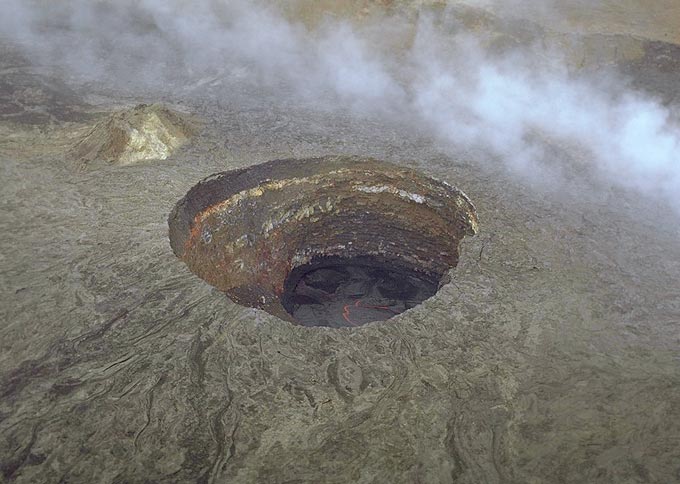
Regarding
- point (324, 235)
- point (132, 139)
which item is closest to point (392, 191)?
point (324, 235)

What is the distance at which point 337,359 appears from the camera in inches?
160

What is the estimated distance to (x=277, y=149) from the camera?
6801mm

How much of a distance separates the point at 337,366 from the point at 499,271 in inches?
70.3

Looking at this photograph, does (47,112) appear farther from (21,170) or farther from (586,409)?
(586,409)

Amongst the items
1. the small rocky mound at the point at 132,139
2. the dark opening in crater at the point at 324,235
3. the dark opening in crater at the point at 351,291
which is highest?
the small rocky mound at the point at 132,139

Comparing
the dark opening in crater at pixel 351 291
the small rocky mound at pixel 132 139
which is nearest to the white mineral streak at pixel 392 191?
the dark opening in crater at pixel 351 291

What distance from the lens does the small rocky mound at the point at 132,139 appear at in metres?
6.29

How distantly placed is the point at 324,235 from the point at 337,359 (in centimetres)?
388

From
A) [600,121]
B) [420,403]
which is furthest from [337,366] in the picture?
[600,121]

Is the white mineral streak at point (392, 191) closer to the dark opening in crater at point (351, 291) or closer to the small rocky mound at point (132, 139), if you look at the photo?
the dark opening in crater at point (351, 291)

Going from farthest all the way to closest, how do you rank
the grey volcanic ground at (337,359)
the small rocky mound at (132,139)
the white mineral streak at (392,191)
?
the white mineral streak at (392,191) → the small rocky mound at (132,139) → the grey volcanic ground at (337,359)

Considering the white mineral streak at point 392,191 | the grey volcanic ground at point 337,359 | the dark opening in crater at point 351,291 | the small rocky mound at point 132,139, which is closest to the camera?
the grey volcanic ground at point 337,359

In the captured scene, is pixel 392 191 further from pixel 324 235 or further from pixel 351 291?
pixel 351 291

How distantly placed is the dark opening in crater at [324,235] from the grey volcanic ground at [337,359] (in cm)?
52
